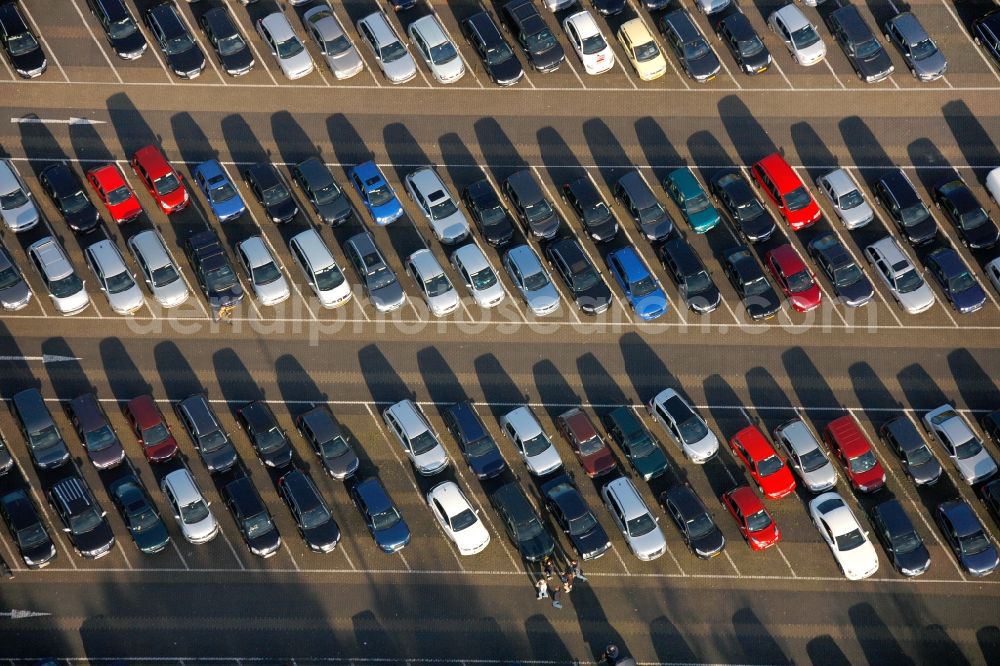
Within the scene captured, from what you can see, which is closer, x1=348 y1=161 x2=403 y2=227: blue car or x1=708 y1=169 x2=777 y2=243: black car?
x1=348 y1=161 x2=403 y2=227: blue car

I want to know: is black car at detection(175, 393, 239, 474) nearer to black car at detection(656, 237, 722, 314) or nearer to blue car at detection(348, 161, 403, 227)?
blue car at detection(348, 161, 403, 227)

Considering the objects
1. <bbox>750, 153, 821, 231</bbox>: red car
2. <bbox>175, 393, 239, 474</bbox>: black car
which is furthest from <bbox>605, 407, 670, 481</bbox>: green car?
<bbox>175, 393, 239, 474</bbox>: black car

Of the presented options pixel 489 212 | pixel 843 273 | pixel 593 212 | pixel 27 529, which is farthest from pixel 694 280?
pixel 27 529

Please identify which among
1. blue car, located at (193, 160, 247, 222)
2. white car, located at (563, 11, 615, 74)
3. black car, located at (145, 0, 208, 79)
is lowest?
white car, located at (563, 11, 615, 74)

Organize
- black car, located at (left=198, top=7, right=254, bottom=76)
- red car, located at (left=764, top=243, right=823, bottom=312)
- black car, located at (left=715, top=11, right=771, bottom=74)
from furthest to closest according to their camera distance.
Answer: black car, located at (left=715, top=11, right=771, bottom=74) → black car, located at (left=198, top=7, right=254, bottom=76) → red car, located at (left=764, top=243, right=823, bottom=312)

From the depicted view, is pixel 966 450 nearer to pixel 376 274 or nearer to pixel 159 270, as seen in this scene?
pixel 376 274

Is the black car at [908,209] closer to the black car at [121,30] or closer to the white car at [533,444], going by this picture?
the white car at [533,444]
